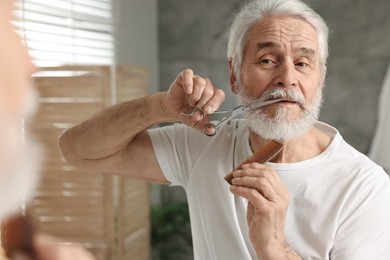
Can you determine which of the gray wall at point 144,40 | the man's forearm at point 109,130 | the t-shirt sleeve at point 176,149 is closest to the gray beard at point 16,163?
the man's forearm at point 109,130

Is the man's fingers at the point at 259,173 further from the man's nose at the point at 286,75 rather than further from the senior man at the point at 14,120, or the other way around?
the senior man at the point at 14,120

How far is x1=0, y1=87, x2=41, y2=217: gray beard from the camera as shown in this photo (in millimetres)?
113

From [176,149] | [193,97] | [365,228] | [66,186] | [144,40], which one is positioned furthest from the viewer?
[144,40]

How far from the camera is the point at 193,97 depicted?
2.30 ft

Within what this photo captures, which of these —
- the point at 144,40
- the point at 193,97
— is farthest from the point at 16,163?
the point at 144,40

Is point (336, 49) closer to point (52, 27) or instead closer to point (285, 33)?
point (285, 33)

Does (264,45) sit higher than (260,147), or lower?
higher

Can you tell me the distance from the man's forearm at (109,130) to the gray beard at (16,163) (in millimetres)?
717

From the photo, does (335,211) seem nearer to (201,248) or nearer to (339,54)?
(201,248)

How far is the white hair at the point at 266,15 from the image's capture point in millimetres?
915

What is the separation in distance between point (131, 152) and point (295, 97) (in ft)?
1.01

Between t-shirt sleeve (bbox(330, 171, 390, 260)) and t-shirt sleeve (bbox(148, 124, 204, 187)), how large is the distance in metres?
0.30

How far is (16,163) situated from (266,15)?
858 mm

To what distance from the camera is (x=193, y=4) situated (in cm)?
271
